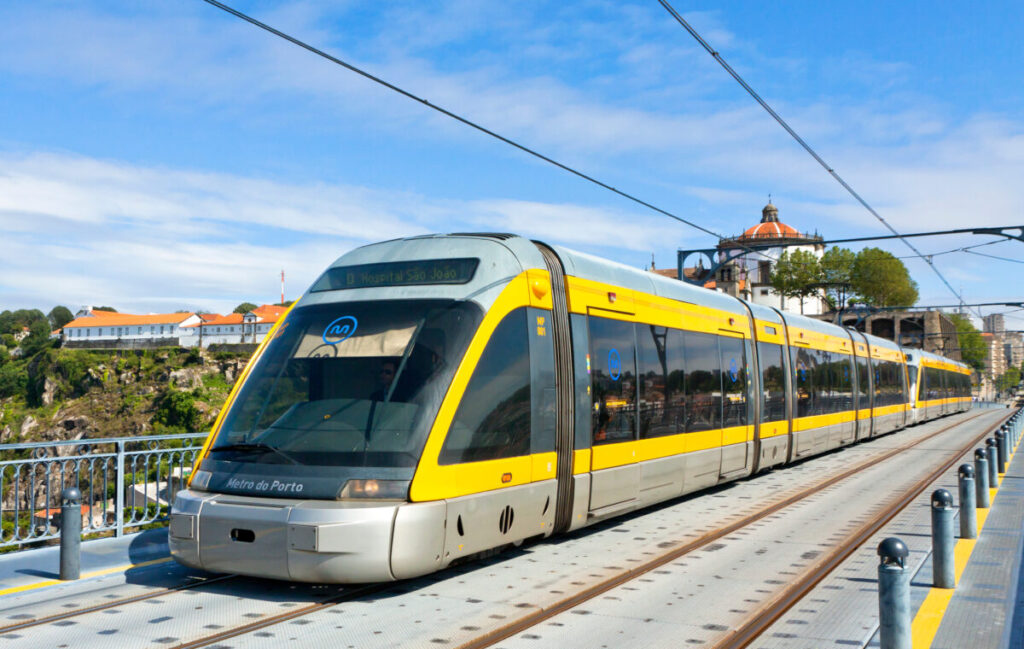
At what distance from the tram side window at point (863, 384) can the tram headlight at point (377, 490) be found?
21350mm

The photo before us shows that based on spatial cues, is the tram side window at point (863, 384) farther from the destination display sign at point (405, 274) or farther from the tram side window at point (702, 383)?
the destination display sign at point (405, 274)

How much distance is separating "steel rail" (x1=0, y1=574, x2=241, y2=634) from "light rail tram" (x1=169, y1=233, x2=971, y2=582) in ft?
1.37

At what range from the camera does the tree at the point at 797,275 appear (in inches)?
3964

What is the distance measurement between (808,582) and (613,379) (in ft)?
10.8

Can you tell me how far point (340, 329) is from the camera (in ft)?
25.8

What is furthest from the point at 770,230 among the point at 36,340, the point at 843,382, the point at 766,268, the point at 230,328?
the point at 36,340

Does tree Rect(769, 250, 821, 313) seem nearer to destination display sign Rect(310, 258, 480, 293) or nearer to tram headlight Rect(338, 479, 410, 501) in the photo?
destination display sign Rect(310, 258, 480, 293)

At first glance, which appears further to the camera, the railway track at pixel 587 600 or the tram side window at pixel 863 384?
the tram side window at pixel 863 384

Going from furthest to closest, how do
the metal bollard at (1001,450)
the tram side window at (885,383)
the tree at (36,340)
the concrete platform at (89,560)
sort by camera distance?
the tree at (36,340) → the tram side window at (885,383) → the metal bollard at (1001,450) → the concrete platform at (89,560)

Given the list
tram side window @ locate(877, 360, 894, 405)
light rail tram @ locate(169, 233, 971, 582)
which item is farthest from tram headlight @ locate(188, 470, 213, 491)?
tram side window @ locate(877, 360, 894, 405)

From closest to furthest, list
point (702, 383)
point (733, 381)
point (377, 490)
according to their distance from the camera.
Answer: point (377, 490) → point (702, 383) → point (733, 381)

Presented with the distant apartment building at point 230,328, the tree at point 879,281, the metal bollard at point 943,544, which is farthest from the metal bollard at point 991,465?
the distant apartment building at point 230,328

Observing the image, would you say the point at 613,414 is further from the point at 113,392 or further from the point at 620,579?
the point at 113,392

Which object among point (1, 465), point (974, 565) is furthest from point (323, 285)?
point (974, 565)
